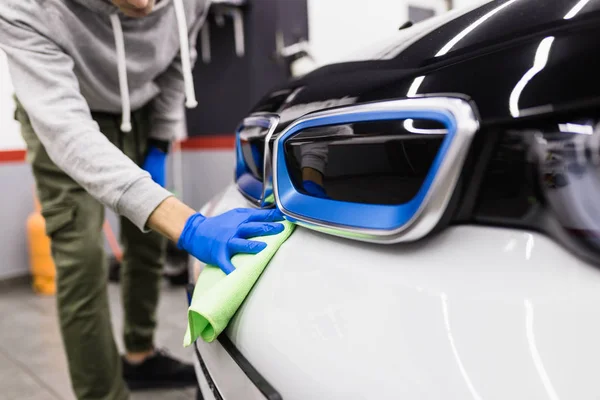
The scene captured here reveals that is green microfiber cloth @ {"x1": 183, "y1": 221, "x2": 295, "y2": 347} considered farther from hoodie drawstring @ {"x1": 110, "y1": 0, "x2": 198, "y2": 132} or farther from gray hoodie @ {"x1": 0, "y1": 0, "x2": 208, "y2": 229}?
hoodie drawstring @ {"x1": 110, "y1": 0, "x2": 198, "y2": 132}

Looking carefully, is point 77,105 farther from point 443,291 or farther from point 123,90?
point 443,291

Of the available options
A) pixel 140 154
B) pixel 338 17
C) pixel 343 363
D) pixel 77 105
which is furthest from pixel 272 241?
pixel 338 17

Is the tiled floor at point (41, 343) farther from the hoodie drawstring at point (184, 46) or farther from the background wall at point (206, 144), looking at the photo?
the hoodie drawstring at point (184, 46)

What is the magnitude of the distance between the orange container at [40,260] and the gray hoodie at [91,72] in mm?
1615

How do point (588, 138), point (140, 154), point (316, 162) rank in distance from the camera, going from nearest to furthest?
point (588, 138)
point (316, 162)
point (140, 154)

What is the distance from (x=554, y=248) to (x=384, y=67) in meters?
0.27

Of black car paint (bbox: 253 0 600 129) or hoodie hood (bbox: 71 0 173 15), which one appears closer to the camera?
black car paint (bbox: 253 0 600 129)

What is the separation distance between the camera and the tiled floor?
1.40m

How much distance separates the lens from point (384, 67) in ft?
1.79

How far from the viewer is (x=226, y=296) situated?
0.54 metres

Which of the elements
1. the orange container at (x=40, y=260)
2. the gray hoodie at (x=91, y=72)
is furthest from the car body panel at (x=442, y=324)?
the orange container at (x=40, y=260)

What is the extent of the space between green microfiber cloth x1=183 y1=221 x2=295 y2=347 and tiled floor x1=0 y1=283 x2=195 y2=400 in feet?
2.86

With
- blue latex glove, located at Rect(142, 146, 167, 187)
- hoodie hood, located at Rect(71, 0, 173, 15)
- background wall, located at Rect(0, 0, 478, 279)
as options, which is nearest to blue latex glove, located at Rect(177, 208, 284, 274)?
hoodie hood, located at Rect(71, 0, 173, 15)

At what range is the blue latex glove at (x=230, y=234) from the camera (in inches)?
23.7
